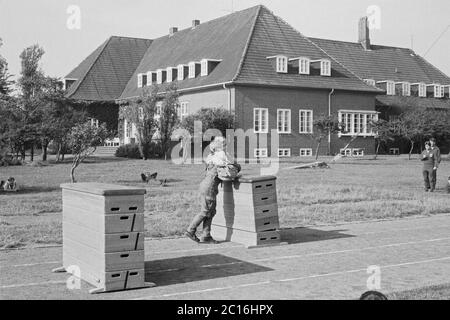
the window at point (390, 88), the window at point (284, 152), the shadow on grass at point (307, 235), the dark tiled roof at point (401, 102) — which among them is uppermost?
the window at point (390, 88)

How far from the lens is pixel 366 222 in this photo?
1485 centimetres

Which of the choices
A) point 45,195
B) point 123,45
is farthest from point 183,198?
point 123,45

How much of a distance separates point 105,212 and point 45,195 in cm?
1205

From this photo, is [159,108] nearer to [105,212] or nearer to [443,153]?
[443,153]

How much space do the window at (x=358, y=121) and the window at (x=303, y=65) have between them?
460cm

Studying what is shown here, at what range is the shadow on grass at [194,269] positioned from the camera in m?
8.59

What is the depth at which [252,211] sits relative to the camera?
1124cm

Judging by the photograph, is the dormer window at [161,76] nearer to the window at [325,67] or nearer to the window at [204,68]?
the window at [204,68]

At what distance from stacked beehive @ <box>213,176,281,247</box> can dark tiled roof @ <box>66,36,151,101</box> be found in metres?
→ 45.1

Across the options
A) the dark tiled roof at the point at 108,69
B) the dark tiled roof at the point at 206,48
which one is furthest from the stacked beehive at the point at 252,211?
the dark tiled roof at the point at 108,69

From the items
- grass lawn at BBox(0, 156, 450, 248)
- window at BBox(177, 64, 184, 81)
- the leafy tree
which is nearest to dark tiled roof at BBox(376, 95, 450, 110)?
window at BBox(177, 64, 184, 81)

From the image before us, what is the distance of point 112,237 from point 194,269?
171cm

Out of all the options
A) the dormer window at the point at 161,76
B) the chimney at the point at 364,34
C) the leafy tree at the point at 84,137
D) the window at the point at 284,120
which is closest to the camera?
the leafy tree at the point at 84,137

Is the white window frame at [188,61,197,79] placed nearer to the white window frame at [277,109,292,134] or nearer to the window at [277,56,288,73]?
the window at [277,56,288,73]
